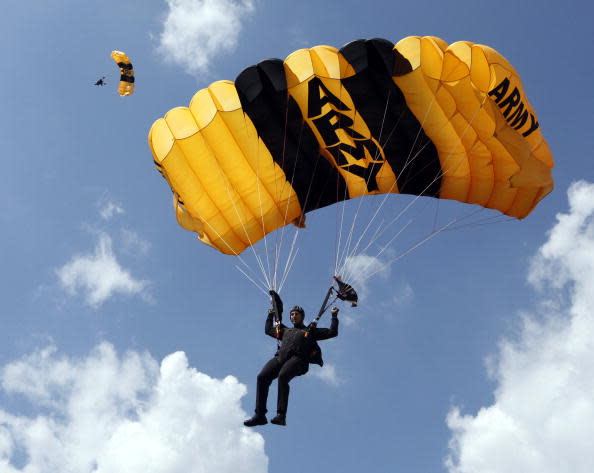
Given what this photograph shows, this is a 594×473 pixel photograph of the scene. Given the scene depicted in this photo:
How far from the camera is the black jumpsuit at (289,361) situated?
886cm

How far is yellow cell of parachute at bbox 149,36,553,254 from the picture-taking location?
10.3m

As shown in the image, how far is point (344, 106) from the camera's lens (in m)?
10.9

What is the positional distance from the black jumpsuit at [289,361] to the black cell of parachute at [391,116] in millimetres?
3547

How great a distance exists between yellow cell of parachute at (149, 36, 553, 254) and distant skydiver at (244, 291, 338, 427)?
3062 millimetres

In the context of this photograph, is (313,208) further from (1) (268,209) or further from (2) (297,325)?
(2) (297,325)

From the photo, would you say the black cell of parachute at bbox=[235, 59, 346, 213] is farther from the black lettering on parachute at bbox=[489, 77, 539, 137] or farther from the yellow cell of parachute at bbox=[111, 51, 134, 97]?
the yellow cell of parachute at bbox=[111, 51, 134, 97]

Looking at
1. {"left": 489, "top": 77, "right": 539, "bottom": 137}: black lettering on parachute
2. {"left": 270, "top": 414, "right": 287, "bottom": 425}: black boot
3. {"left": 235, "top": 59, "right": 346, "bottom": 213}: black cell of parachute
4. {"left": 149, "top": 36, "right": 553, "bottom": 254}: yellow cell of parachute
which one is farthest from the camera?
{"left": 235, "top": 59, "right": 346, "bottom": 213}: black cell of parachute

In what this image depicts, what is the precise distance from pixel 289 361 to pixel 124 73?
11.3 meters

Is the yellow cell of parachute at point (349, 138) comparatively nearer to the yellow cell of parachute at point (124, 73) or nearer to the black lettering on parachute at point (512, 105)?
the black lettering on parachute at point (512, 105)

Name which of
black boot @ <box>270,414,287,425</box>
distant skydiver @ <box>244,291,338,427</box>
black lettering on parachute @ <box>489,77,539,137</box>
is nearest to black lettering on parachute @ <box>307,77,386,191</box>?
black lettering on parachute @ <box>489,77,539,137</box>

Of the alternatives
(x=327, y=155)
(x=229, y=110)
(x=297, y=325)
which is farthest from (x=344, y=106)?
(x=297, y=325)

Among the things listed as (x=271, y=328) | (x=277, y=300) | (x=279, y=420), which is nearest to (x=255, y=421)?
(x=279, y=420)

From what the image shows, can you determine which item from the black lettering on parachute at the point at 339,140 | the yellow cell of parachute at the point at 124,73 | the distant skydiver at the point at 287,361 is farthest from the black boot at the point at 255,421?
the yellow cell of parachute at the point at 124,73

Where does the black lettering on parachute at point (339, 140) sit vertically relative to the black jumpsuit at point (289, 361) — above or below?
above
